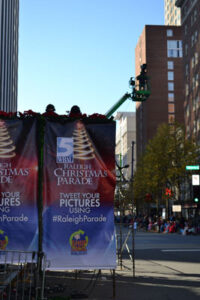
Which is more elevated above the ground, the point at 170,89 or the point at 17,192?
the point at 170,89

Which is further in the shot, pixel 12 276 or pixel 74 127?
pixel 74 127

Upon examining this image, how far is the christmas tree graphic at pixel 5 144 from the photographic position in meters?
7.46

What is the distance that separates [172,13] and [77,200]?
119 meters

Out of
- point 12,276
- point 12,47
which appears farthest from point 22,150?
point 12,47

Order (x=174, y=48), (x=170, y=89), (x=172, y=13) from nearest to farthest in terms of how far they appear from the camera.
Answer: (x=170, y=89) < (x=174, y=48) < (x=172, y=13)

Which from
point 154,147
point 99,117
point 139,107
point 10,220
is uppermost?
point 139,107

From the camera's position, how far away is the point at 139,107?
376 ft

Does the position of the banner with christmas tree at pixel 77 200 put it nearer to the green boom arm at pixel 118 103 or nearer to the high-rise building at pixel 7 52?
the green boom arm at pixel 118 103

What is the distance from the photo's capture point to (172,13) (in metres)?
119

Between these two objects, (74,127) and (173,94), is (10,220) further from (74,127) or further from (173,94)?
(173,94)

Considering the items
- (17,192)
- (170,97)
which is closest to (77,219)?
(17,192)

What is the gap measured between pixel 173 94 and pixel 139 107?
11.7m

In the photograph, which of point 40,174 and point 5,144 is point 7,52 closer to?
point 5,144

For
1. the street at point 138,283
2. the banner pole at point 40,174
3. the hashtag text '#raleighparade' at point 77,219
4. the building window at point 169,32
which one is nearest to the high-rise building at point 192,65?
the building window at point 169,32
